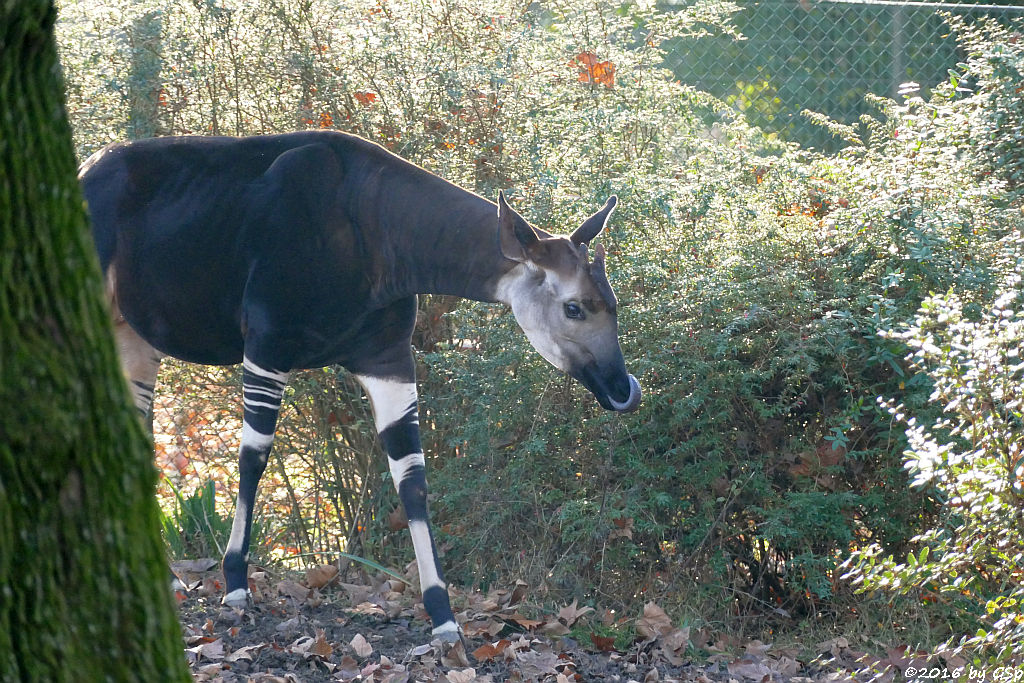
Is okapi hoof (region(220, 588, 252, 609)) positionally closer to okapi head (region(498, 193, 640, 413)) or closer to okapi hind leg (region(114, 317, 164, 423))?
okapi hind leg (region(114, 317, 164, 423))

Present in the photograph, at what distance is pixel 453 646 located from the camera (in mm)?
4262

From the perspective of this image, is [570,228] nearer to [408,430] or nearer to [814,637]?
[408,430]

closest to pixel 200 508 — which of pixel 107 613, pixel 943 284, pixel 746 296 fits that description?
pixel 746 296

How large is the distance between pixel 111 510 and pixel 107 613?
139mm

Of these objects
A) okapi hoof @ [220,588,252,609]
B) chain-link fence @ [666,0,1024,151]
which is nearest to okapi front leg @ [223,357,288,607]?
okapi hoof @ [220,588,252,609]

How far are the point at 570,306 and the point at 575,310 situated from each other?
2 cm

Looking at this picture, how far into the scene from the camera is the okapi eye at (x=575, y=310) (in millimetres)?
4094

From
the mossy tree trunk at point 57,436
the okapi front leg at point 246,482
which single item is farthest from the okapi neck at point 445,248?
A: the mossy tree trunk at point 57,436

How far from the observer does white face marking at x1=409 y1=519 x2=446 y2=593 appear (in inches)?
175

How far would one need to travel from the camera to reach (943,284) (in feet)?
16.6

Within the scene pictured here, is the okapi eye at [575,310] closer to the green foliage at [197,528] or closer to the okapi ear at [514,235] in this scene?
the okapi ear at [514,235]

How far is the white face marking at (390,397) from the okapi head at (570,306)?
2.46 ft

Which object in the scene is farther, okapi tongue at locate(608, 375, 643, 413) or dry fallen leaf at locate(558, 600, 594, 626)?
dry fallen leaf at locate(558, 600, 594, 626)

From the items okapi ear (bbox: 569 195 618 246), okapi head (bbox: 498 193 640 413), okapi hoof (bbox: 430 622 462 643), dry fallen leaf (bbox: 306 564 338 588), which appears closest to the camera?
okapi head (bbox: 498 193 640 413)
